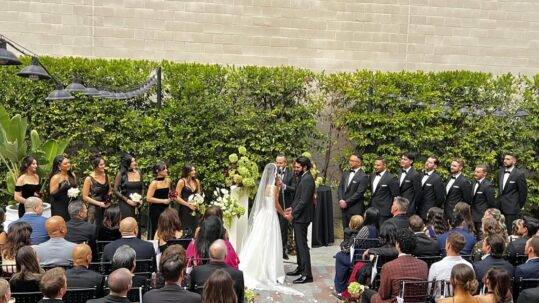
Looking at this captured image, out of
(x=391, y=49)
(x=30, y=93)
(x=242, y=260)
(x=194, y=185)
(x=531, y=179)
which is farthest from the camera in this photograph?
(x=391, y=49)

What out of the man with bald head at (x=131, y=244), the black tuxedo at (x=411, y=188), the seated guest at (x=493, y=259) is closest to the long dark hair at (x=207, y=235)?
the man with bald head at (x=131, y=244)

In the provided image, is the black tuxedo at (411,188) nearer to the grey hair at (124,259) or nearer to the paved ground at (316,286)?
the paved ground at (316,286)

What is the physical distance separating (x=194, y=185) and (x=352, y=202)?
9.32 feet

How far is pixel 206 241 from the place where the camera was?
6895mm

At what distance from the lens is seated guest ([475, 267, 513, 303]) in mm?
5625

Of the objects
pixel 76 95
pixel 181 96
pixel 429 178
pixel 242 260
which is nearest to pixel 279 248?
pixel 242 260

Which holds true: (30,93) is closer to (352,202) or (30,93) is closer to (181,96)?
(181,96)

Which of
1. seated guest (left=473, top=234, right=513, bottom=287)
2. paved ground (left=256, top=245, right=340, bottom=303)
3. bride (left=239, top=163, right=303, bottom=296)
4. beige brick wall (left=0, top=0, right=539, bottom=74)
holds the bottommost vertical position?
paved ground (left=256, top=245, right=340, bottom=303)

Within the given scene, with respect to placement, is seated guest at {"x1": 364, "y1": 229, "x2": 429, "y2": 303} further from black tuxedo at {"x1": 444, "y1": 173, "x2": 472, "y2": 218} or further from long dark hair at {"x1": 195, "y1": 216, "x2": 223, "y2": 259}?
black tuxedo at {"x1": 444, "y1": 173, "x2": 472, "y2": 218}

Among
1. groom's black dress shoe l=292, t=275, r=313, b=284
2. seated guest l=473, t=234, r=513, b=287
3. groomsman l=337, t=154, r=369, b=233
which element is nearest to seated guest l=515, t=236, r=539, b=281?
seated guest l=473, t=234, r=513, b=287

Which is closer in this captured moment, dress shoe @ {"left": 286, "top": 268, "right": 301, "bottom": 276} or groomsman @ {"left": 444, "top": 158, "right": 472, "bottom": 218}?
dress shoe @ {"left": 286, "top": 268, "right": 301, "bottom": 276}

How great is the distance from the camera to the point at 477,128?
1345 centimetres

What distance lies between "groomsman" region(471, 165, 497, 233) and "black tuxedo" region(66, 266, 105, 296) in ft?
25.4

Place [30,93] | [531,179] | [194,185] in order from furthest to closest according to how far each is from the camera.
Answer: [531,179] < [30,93] < [194,185]
